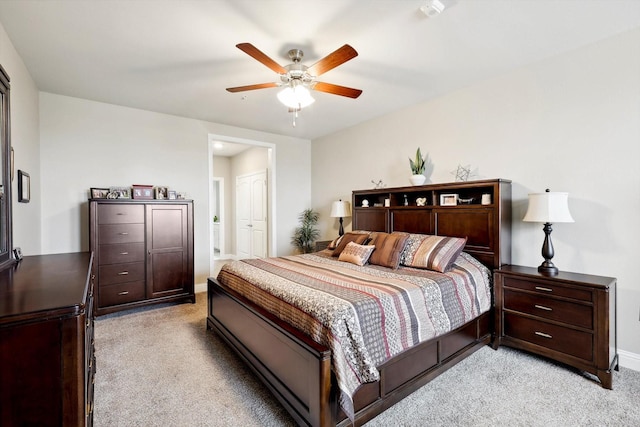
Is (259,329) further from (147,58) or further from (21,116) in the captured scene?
(21,116)

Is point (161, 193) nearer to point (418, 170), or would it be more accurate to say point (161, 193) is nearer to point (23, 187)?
point (23, 187)

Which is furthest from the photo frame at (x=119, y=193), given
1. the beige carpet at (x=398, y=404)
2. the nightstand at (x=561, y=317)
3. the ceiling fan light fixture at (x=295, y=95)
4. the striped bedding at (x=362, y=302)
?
the nightstand at (x=561, y=317)

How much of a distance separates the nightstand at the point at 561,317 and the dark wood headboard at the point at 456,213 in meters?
0.31

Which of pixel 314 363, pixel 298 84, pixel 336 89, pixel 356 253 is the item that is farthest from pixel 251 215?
pixel 314 363

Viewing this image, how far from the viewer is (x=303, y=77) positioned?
8.67 feet

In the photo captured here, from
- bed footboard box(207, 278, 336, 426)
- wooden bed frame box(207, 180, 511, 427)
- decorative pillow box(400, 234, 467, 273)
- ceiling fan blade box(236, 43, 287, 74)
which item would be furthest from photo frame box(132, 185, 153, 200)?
decorative pillow box(400, 234, 467, 273)

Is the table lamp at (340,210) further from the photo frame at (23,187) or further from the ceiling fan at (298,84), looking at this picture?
the photo frame at (23,187)

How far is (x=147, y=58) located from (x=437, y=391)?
3.66 m

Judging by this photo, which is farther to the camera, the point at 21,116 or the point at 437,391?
the point at 21,116

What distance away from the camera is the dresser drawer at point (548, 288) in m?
2.33

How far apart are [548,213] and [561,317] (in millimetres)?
846

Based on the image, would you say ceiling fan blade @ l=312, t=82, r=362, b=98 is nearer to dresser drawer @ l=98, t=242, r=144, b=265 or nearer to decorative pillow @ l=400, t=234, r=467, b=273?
decorative pillow @ l=400, t=234, r=467, b=273

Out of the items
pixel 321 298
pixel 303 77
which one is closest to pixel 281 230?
pixel 303 77

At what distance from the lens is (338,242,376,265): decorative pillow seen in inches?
125
